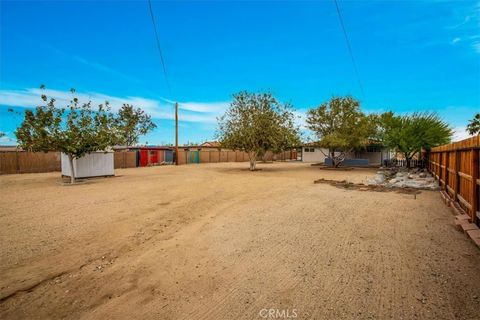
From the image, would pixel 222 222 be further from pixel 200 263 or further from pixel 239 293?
pixel 239 293

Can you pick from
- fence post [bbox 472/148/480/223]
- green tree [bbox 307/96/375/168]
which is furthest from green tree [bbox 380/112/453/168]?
fence post [bbox 472/148/480/223]

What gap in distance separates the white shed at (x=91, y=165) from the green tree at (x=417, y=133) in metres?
22.5

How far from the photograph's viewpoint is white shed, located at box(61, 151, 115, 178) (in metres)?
16.8

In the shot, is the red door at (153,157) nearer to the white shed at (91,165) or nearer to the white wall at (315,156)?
the white shed at (91,165)

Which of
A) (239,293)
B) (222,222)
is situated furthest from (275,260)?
(222,222)

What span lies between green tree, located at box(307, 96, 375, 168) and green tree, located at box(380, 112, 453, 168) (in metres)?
2.44

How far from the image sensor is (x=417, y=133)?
21.7 meters

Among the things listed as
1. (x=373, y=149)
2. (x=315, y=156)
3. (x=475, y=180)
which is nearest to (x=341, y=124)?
(x=373, y=149)

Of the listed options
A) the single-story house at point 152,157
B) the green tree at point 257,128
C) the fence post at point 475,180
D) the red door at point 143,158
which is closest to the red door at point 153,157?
the single-story house at point 152,157

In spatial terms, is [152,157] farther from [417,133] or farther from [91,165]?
[417,133]

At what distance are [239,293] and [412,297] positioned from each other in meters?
1.95

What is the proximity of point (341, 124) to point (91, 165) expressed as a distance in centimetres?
2226

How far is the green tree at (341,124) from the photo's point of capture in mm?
24922

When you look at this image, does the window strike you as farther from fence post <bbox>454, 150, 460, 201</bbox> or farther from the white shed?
the white shed
